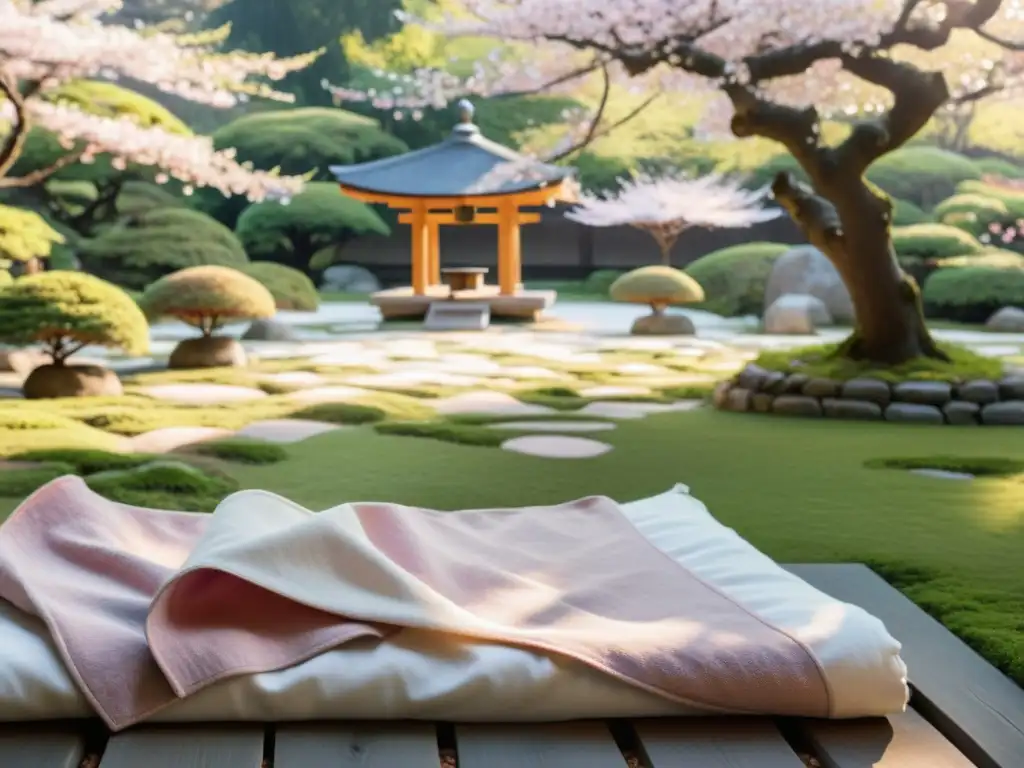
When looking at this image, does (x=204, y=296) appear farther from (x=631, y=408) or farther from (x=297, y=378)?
(x=631, y=408)

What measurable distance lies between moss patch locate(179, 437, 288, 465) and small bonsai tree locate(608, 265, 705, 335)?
6.23m

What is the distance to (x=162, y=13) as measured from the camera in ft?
68.9

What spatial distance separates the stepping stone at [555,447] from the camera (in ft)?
13.2

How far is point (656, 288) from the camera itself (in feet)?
33.1

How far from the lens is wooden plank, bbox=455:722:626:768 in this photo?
1.23 m

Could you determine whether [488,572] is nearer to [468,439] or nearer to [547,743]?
[547,743]

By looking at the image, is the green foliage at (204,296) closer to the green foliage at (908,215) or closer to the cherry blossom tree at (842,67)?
the cherry blossom tree at (842,67)

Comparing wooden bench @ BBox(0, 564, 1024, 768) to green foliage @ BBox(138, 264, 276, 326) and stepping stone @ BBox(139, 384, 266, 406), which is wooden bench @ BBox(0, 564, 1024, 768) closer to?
stepping stone @ BBox(139, 384, 266, 406)

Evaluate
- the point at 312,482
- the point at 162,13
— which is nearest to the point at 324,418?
the point at 312,482

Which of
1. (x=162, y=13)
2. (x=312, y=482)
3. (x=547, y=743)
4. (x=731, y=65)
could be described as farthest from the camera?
(x=162, y=13)

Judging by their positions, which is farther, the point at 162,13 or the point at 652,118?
the point at 162,13

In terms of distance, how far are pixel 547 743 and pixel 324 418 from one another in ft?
12.2

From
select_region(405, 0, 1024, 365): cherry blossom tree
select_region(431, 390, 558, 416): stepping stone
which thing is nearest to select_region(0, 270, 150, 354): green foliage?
select_region(431, 390, 558, 416): stepping stone

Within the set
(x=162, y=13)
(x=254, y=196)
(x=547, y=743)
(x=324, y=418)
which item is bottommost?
(x=324, y=418)
